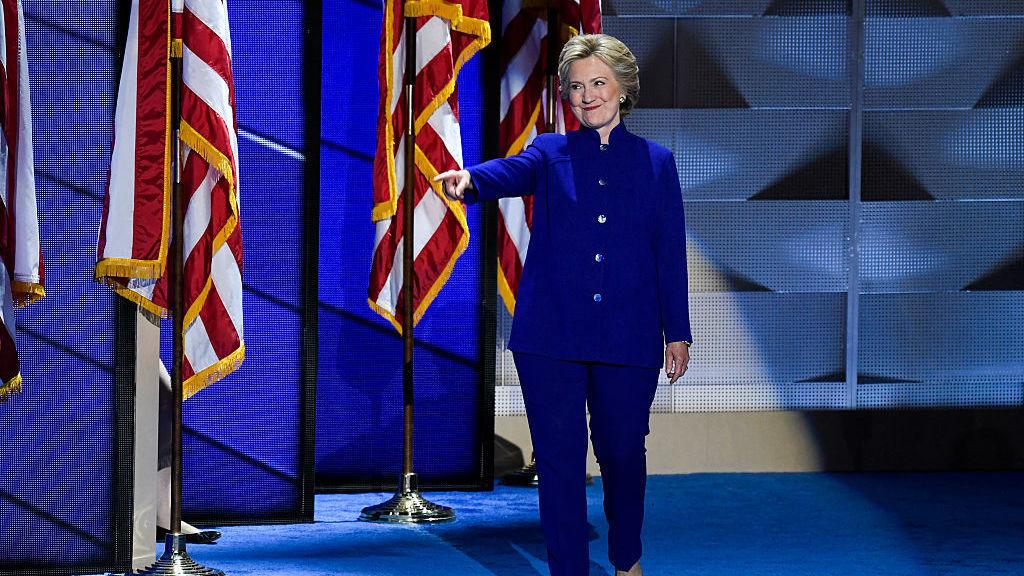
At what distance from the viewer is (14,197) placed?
435 centimetres

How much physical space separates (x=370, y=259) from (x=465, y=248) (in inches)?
17.5

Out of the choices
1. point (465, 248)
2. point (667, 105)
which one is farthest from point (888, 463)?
point (465, 248)

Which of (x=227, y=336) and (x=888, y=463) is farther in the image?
(x=888, y=463)

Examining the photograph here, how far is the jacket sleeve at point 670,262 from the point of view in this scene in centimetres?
386

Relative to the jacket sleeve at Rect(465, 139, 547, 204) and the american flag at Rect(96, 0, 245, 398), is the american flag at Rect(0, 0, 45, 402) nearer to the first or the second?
the american flag at Rect(96, 0, 245, 398)

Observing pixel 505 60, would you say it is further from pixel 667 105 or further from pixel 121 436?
pixel 121 436

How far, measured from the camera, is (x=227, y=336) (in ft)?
16.1

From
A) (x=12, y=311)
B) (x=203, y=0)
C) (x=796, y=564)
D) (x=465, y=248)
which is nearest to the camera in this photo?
Result: (x=12, y=311)

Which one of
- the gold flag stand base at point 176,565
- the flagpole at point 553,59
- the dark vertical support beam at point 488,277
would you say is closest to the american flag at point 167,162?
the gold flag stand base at point 176,565

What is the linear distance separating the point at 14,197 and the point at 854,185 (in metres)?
4.29

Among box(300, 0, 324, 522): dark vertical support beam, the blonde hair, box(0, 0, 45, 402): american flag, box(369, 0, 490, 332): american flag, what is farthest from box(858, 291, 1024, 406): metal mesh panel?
box(0, 0, 45, 402): american flag

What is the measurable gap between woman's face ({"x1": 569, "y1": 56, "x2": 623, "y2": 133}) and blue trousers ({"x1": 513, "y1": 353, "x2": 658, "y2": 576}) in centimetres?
63

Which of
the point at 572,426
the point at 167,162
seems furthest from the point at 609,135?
the point at 167,162

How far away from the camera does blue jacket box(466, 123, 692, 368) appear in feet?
12.4
